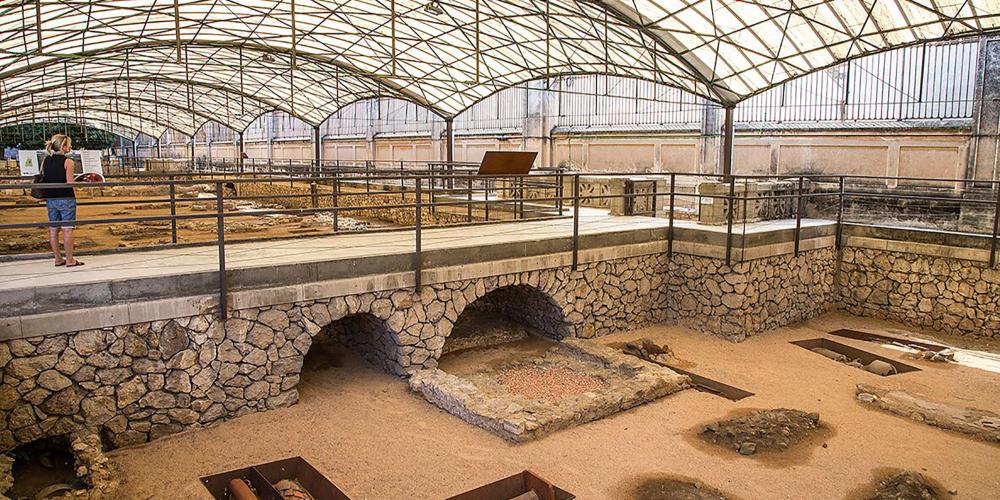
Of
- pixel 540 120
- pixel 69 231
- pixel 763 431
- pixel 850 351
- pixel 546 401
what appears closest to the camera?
pixel 69 231

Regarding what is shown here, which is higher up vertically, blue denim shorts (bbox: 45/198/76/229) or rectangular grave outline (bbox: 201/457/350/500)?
blue denim shorts (bbox: 45/198/76/229)

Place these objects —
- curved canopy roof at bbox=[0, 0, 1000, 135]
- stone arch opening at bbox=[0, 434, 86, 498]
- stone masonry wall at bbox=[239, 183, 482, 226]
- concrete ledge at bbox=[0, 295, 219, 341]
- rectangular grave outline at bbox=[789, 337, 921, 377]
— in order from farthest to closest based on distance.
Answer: stone masonry wall at bbox=[239, 183, 482, 226]
curved canopy roof at bbox=[0, 0, 1000, 135]
rectangular grave outline at bbox=[789, 337, 921, 377]
concrete ledge at bbox=[0, 295, 219, 341]
stone arch opening at bbox=[0, 434, 86, 498]

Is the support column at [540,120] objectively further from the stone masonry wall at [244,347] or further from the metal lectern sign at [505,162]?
the stone masonry wall at [244,347]

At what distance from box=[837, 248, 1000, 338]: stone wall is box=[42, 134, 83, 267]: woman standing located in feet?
45.9

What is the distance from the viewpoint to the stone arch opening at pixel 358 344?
973 centimetres

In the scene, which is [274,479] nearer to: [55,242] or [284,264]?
[284,264]

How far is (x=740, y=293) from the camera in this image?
1211 cm

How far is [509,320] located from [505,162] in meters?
2.96

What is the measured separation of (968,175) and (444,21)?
47.9 feet

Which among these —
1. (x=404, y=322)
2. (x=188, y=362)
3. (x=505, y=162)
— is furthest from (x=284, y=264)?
(x=505, y=162)

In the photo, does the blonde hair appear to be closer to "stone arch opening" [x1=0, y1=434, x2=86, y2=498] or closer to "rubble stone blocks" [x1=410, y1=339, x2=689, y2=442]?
"stone arch opening" [x1=0, y1=434, x2=86, y2=498]

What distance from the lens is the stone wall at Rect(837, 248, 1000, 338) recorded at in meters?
12.7

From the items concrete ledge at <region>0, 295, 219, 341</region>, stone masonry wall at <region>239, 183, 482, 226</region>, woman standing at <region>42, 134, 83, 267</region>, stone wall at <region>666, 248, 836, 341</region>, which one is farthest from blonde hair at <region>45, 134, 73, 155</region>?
stone wall at <region>666, 248, 836, 341</region>

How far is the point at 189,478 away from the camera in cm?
672
